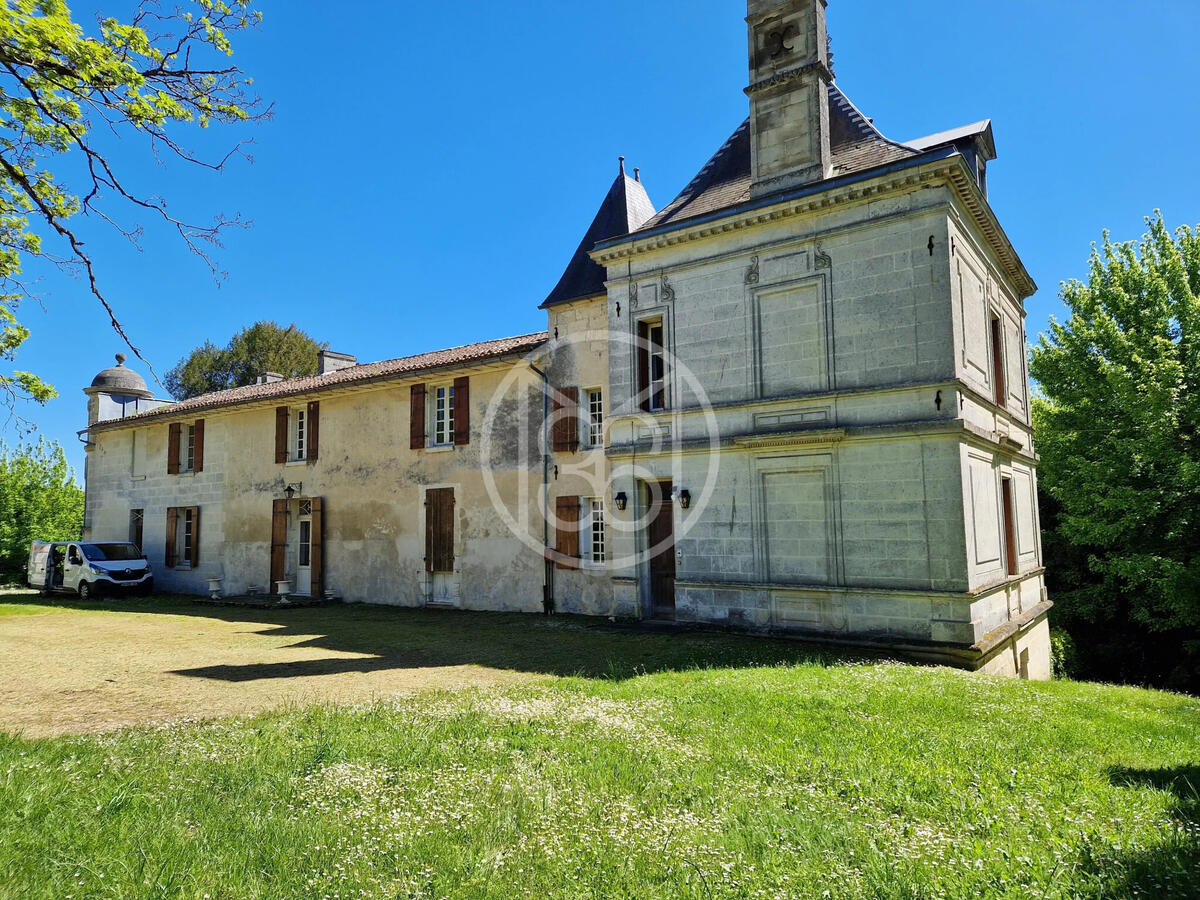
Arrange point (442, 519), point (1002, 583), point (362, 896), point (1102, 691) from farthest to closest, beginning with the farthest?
1. point (442, 519)
2. point (1002, 583)
3. point (1102, 691)
4. point (362, 896)

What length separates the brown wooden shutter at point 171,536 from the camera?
2091 cm

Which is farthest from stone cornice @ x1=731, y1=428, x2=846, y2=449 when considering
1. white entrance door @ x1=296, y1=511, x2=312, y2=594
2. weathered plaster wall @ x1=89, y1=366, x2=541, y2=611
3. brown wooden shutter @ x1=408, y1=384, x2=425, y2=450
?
white entrance door @ x1=296, y1=511, x2=312, y2=594

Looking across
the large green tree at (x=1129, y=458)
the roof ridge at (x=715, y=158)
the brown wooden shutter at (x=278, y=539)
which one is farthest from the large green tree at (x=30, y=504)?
the large green tree at (x=1129, y=458)

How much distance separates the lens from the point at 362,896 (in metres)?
3.11

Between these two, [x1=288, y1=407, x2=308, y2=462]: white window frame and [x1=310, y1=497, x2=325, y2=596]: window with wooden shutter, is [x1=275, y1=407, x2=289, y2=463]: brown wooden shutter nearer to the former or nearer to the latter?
[x1=288, y1=407, x2=308, y2=462]: white window frame

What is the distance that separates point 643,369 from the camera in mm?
12984

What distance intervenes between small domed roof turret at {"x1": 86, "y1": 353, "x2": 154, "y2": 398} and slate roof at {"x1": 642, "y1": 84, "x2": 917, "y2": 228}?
2142 cm

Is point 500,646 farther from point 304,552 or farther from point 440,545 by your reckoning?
point 304,552

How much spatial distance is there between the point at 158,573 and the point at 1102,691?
2369 cm

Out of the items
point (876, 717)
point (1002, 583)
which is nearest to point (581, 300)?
point (1002, 583)

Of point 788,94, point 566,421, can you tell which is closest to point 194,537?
point 566,421

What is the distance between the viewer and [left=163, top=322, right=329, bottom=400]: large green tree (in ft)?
114

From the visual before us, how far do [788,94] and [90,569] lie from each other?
21.1 metres

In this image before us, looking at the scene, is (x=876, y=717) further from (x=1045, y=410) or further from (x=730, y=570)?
Answer: (x=1045, y=410)
